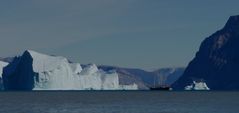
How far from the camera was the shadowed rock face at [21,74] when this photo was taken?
15488 centimetres

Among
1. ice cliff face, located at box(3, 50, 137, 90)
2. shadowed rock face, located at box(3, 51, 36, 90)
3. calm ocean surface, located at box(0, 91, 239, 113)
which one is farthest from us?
shadowed rock face, located at box(3, 51, 36, 90)

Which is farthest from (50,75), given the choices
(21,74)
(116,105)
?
(116,105)

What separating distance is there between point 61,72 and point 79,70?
2641cm

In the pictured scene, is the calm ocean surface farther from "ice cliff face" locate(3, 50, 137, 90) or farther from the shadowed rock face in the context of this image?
the shadowed rock face

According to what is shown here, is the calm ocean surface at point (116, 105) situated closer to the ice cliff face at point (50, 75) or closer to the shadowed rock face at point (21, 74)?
the ice cliff face at point (50, 75)

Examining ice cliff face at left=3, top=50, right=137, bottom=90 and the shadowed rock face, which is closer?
ice cliff face at left=3, top=50, right=137, bottom=90

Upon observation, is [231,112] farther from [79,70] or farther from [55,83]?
[79,70]

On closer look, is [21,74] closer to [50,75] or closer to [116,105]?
[50,75]

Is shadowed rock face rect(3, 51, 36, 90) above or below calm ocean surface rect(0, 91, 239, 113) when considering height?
above

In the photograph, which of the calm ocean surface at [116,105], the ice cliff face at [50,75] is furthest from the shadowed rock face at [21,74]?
the calm ocean surface at [116,105]

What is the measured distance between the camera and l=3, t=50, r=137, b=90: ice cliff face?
5915 inches

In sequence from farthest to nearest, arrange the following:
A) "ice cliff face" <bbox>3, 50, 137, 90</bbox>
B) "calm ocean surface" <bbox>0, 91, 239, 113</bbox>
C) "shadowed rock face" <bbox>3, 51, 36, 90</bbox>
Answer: "shadowed rock face" <bbox>3, 51, 36, 90</bbox>, "ice cliff face" <bbox>3, 50, 137, 90</bbox>, "calm ocean surface" <bbox>0, 91, 239, 113</bbox>

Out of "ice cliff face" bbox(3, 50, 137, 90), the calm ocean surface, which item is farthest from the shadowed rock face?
the calm ocean surface

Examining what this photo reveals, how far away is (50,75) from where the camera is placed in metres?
150
